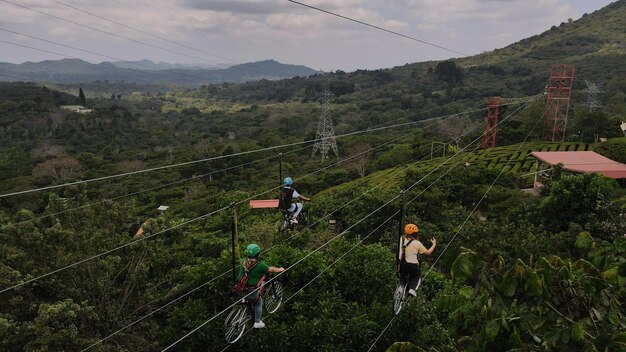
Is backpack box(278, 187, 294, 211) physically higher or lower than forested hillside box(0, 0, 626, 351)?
higher

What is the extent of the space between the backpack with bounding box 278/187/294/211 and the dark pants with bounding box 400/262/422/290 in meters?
4.17

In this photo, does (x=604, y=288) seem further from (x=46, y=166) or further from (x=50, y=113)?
(x=50, y=113)

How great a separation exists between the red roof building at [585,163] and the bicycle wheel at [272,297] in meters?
29.6

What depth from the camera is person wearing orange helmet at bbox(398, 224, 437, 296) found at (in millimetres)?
8719

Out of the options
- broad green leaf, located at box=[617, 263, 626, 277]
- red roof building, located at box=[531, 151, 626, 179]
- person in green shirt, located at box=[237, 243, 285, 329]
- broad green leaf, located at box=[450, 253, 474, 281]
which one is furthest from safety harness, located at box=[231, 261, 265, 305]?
red roof building, located at box=[531, 151, 626, 179]

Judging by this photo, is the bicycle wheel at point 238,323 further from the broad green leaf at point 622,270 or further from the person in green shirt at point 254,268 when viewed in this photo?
the broad green leaf at point 622,270

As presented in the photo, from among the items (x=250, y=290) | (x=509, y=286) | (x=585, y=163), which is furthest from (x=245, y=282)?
(x=585, y=163)

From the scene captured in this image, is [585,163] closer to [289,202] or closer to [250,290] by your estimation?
[289,202]

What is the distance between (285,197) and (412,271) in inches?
176

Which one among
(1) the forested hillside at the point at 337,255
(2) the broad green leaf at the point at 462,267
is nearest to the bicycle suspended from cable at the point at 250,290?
(1) the forested hillside at the point at 337,255

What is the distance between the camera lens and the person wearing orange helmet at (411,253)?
872 centimetres

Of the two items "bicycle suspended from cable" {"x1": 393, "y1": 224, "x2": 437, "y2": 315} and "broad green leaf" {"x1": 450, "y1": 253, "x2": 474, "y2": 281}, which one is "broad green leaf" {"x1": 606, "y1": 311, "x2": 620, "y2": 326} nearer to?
"broad green leaf" {"x1": 450, "y1": 253, "x2": 474, "y2": 281}

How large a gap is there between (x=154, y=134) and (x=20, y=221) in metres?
94.0

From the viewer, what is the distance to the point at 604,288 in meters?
4.54
